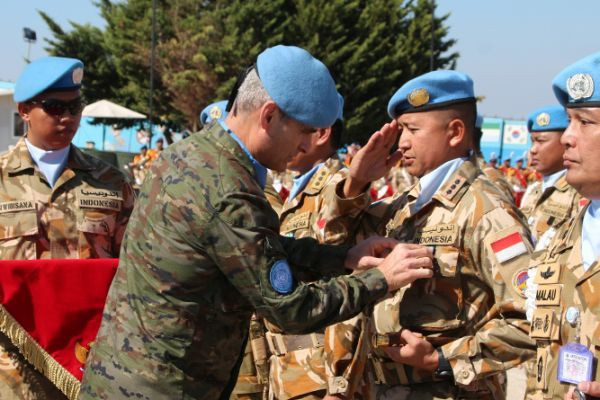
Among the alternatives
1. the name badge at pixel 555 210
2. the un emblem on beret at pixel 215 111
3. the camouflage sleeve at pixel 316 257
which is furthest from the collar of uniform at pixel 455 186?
the name badge at pixel 555 210

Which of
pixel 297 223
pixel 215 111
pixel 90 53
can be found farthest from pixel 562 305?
pixel 90 53

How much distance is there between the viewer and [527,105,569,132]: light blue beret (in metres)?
7.89

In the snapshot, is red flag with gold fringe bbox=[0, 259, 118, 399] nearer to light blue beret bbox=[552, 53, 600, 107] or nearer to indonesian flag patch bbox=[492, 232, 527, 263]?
indonesian flag patch bbox=[492, 232, 527, 263]

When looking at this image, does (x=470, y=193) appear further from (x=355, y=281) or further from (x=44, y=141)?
(x=44, y=141)

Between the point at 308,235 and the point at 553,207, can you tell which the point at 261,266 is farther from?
the point at 553,207

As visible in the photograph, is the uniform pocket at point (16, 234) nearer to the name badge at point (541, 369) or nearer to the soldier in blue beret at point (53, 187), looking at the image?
the soldier in blue beret at point (53, 187)

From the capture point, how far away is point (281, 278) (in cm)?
279

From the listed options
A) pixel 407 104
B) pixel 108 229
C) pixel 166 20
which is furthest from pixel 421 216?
pixel 166 20

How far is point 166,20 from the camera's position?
4309 centimetres

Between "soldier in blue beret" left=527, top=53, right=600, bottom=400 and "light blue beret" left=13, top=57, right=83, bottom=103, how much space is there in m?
2.69

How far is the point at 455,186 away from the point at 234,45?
3790 cm

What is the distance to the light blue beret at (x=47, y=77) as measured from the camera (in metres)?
4.55

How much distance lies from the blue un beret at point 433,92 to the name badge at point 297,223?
0.81 meters

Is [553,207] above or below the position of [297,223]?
below
